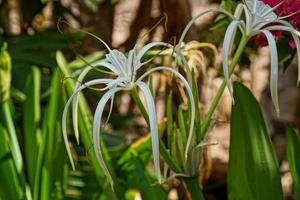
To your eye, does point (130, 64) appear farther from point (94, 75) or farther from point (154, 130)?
point (94, 75)

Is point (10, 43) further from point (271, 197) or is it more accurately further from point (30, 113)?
point (271, 197)

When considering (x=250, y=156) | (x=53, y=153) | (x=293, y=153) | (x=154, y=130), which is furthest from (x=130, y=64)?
(x=53, y=153)

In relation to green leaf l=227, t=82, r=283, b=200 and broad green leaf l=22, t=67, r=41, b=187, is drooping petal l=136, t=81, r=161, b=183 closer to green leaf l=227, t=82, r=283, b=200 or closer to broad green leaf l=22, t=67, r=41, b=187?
green leaf l=227, t=82, r=283, b=200

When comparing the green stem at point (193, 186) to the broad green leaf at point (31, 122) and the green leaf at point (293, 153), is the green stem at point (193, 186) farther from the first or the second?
the broad green leaf at point (31, 122)

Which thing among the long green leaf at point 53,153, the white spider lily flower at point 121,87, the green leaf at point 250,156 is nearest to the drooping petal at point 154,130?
the white spider lily flower at point 121,87

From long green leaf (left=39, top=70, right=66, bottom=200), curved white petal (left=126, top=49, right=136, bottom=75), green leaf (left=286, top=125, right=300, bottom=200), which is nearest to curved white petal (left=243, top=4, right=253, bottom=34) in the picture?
curved white petal (left=126, top=49, right=136, bottom=75)

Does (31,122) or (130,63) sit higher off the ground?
(130,63)
